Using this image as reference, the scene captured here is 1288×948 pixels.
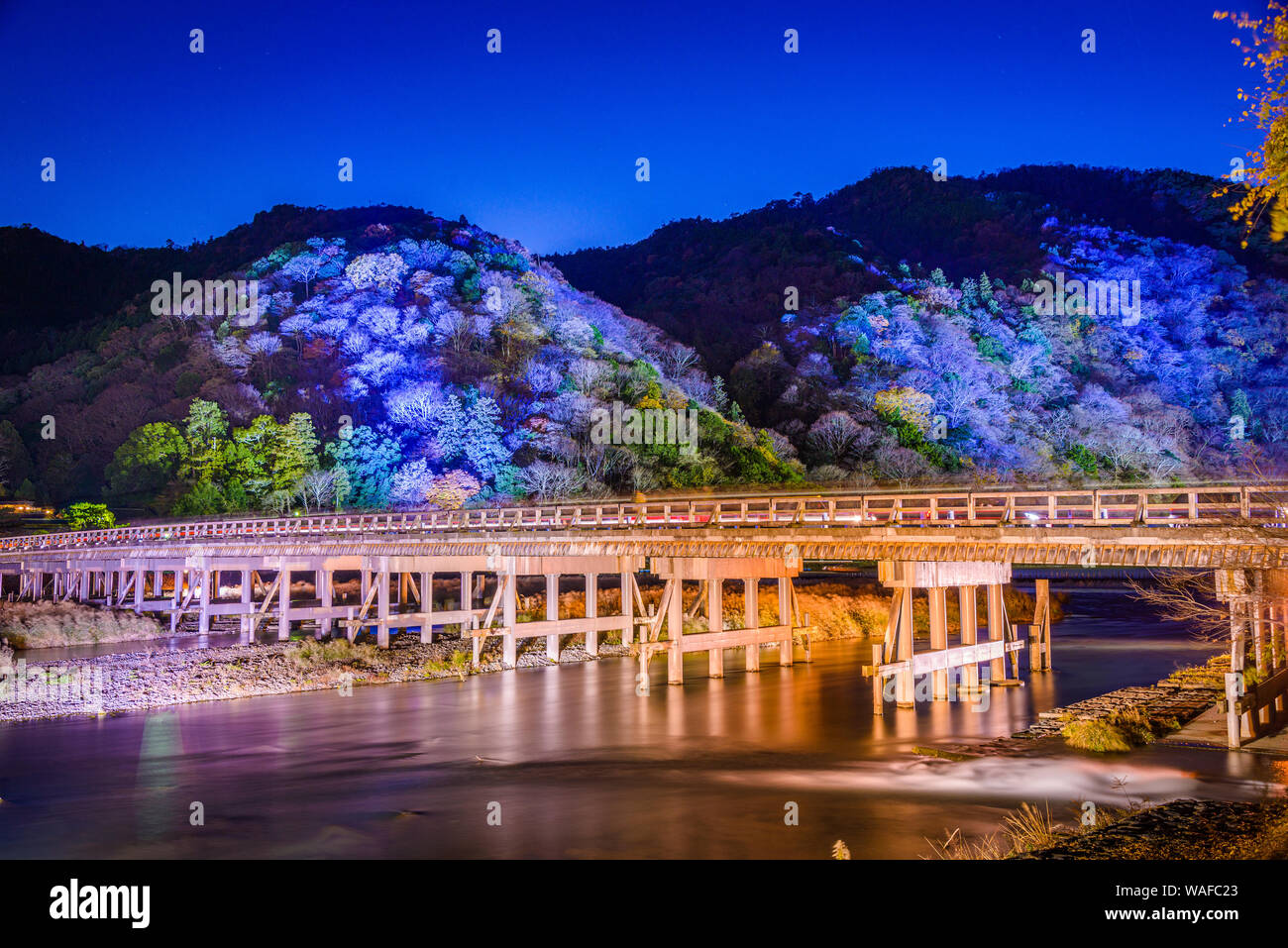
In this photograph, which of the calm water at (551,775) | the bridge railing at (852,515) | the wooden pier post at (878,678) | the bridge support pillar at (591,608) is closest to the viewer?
the calm water at (551,775)

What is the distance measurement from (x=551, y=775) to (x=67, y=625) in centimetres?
3013

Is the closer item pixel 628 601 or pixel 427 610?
pixel 628 601

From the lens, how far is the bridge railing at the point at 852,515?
52.6 feet

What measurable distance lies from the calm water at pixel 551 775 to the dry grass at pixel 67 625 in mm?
18216

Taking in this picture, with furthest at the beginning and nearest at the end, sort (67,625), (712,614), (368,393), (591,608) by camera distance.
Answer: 1. (368,393)
2. (67,625)
3. (591,608)
4. (712,614)

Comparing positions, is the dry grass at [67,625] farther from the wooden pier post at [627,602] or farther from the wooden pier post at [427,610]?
the wooden pier post at [627,602]

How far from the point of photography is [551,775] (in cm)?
1728

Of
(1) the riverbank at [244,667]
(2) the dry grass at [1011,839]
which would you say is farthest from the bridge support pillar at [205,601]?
(2) the dry grass at [1011,839]

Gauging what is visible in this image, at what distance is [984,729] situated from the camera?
63.8 ft

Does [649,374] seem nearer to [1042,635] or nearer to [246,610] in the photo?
[246,610]

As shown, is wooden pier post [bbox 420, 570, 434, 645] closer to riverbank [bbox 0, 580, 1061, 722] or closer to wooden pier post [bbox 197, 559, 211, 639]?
riverbank [bbox 0, 580, 1061, 722]

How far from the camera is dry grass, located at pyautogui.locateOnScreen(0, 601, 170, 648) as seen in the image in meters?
37.3

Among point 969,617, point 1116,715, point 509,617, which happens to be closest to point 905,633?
point 969,617
